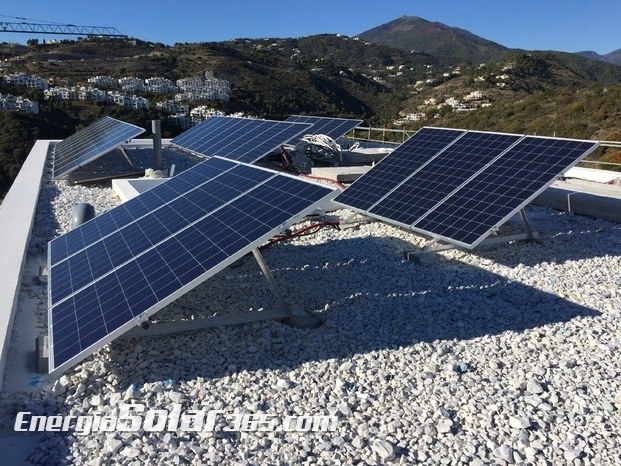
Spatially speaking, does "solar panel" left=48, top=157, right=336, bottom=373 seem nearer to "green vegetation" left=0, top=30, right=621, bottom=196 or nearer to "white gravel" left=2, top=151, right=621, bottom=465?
"white gravel" left=2, top=151, right=621, bottom=465

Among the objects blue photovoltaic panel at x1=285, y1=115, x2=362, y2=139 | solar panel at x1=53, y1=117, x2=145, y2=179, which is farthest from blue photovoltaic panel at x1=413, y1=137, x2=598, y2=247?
solar panel at x1=53, y1=117, x2=145, y2=179

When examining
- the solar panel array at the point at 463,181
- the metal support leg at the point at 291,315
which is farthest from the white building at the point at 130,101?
the metal support leg at the point at 291,315

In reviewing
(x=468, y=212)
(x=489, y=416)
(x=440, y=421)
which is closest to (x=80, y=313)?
(x=440, y=421)

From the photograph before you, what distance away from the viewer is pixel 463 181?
1138 cm

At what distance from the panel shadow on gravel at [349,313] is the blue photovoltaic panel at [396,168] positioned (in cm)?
222

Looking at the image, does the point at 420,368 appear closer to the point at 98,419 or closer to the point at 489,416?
the point at 489,416

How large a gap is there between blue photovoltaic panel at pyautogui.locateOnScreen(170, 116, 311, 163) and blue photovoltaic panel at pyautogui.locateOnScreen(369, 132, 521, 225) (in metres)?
6.76

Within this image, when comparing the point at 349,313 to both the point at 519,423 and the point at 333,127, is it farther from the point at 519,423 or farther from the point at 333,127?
the point at 333,127

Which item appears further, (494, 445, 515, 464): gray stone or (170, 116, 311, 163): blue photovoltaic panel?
(170, 116, 311, 163): blue photovoltaic panel

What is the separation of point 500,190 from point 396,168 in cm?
338

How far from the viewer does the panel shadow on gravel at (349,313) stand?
254 inches

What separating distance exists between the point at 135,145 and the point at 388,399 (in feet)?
76.0

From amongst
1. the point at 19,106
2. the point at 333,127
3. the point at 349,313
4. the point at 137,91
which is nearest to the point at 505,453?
the point at 349,313

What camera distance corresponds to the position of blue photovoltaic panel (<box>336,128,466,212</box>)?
1247 cm
